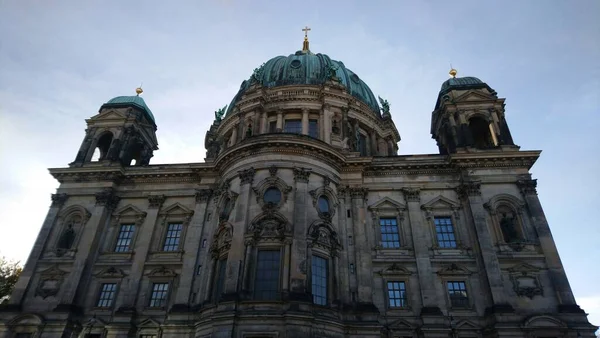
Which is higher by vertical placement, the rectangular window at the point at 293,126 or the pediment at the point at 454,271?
the rectangular window at the point at 293,126

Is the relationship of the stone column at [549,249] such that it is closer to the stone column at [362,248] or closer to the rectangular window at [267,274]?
the stone column at [362,248]

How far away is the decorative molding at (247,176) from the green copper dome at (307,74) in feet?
43.3

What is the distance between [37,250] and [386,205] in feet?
86.8

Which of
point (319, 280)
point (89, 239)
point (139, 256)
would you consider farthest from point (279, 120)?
point (89, 239)

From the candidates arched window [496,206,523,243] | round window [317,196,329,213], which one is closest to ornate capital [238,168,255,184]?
round window [317,196,329,213]

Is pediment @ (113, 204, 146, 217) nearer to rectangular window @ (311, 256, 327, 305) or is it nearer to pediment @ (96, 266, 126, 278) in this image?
pediment @ (96, 266, 126, 278)

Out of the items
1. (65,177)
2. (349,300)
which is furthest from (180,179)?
(349,300)

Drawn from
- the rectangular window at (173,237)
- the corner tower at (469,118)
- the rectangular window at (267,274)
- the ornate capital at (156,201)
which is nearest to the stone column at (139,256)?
the ornate capital at (156,201)

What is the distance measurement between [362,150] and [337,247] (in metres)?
12.9

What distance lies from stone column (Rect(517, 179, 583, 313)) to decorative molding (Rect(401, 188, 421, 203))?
23.3 feet

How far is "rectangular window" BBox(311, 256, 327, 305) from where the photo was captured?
2257 cm

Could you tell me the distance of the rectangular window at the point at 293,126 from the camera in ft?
112

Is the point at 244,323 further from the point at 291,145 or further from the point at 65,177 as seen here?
the point at 65,177

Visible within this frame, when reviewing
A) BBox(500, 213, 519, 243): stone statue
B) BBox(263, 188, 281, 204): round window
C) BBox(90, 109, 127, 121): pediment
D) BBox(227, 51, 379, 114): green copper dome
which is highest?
BBox(227, 51, 379, 114): green copper dome
